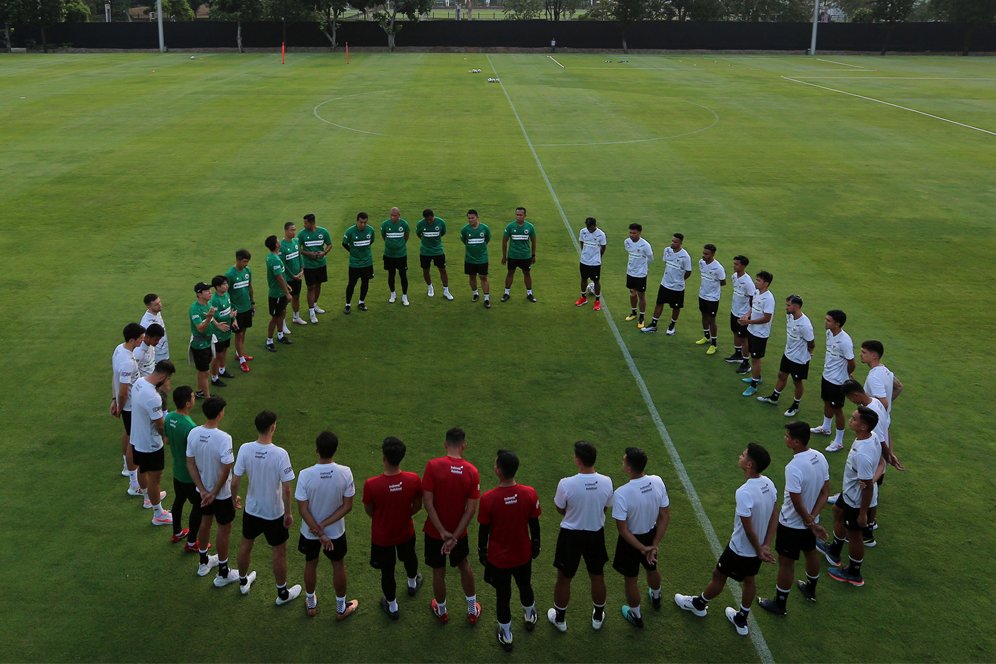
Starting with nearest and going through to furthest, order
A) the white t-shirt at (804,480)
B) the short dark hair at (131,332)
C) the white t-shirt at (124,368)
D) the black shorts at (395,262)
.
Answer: the white t-shirt at (804,480)
the white t-shirt at (124,368)
the short dark hair at (131,332)
the black shorts at (395,262)

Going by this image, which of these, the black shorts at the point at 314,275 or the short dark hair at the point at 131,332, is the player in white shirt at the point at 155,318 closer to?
the short dark hair at the point at 131,332

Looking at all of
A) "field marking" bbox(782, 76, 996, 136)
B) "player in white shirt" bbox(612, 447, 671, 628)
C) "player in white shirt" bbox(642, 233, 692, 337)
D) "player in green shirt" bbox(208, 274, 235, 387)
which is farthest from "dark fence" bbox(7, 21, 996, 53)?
"player in white shirt" bbox(612, 447, 671, 628)

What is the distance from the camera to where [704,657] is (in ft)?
25.3

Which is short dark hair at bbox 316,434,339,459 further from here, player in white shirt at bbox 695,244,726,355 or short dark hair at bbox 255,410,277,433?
player in white shirt at bbox 695,244,726,355

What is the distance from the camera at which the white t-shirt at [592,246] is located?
16312 millimetres

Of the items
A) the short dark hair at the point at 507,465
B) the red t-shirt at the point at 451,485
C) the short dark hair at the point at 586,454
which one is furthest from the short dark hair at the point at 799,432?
the red t-shirt at the point at 451,485

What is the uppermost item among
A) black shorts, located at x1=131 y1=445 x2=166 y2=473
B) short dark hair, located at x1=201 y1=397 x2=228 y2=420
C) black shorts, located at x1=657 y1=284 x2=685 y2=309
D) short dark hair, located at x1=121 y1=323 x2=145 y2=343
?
short dark hair, located at x1=121 y1=323 x2=145 y2=343

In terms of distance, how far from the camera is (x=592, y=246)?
1645 centimetres

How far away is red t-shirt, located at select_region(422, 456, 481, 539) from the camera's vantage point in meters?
7.66

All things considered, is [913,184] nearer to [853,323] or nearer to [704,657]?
[853,323]

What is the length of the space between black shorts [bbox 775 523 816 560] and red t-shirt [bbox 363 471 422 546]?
359 cm

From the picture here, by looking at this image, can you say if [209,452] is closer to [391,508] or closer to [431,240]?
[391,508]

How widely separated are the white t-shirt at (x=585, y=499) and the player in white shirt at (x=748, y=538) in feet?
4.07

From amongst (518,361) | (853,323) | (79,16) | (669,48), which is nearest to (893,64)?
(669,48)
